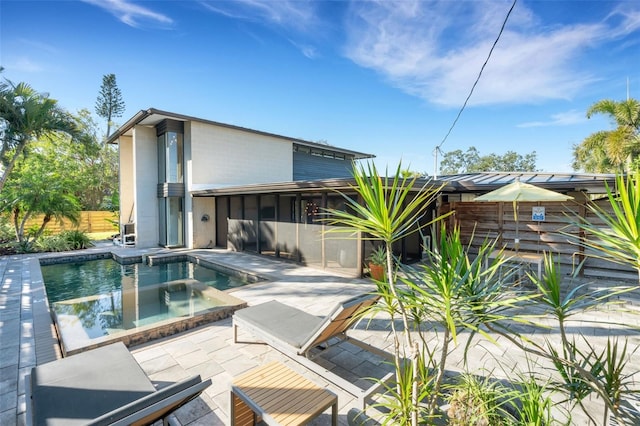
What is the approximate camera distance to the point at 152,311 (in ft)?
20.0

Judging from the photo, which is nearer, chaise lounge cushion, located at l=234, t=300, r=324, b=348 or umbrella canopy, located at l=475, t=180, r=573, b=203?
chaise lounge cushion, located at l=234, t=300, r=324, b=348

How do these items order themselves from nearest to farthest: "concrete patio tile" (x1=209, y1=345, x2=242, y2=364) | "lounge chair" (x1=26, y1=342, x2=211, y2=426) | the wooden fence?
"lounge chair" (x1=26, y1=342, x2=211, y2=426)
"concrete patio tile" (x1=209, y1=345, x2=242, y2=364)
the wooden fence

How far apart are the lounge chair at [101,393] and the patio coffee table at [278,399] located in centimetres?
47

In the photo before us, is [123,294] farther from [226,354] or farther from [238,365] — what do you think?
[238,365]

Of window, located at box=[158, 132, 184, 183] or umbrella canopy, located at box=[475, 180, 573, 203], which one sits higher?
window, located at box=[158, 132, 184, 183]

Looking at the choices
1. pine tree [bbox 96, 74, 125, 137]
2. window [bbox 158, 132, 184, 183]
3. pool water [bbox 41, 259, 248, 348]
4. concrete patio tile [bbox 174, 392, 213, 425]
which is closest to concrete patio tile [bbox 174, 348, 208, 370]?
concrete patio tile [bbox 174, 392, 213, 425]

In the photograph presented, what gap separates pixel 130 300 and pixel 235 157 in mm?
8742

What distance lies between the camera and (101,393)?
249 cm

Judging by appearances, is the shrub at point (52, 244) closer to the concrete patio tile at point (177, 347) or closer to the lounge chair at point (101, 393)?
the concrete patio tile at point (177, 347)

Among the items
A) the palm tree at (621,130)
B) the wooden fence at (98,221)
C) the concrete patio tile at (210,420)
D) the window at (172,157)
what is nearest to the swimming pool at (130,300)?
the concrete patio tile at (210,420)

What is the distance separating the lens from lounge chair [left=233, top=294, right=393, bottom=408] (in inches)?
118

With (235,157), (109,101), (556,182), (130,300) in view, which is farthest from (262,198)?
(109,101)

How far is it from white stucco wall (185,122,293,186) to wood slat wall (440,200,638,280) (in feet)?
30.3

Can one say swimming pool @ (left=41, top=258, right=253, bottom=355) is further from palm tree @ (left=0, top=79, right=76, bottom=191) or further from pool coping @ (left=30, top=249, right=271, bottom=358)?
palm tree @ (left=0, top=79, right=76, bottom=191)
